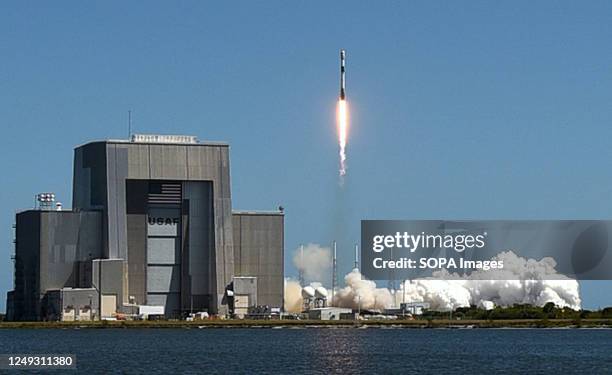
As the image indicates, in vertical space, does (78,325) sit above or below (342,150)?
below

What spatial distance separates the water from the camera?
118 metres

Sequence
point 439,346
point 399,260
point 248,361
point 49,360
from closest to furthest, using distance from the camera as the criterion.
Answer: point 49,360
point 248,361
point 439,346
point 399,260

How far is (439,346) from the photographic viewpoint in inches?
6068

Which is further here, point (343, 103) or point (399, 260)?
point (399, 260)

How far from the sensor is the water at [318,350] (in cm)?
11850

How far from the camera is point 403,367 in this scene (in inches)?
4690

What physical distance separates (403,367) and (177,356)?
22.2 meters

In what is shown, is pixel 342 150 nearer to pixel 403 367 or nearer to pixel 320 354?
pixel 320 354

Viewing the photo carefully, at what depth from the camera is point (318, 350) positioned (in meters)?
141

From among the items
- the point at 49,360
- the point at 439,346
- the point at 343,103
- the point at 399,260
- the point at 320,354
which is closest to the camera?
the point at 49,360

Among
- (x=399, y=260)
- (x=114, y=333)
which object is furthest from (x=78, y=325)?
(x=399, y=260)

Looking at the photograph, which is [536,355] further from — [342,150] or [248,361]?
[342,150]

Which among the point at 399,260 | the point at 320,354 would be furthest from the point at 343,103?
the point at 320,354

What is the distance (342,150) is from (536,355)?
182ft
